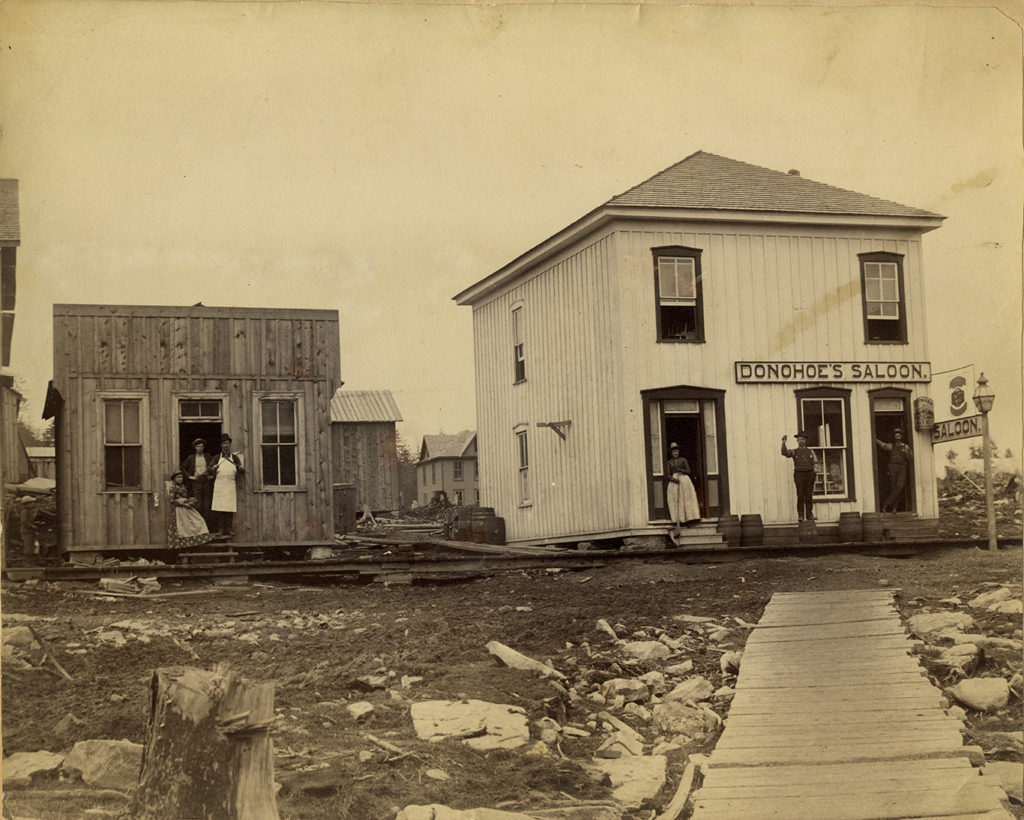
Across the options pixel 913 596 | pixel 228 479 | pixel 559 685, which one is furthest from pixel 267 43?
pixel 913 596

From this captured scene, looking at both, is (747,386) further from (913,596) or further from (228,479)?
(228,479)

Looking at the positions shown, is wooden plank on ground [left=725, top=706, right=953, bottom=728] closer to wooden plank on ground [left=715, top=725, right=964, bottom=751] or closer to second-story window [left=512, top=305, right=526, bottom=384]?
wooden plank on ground [left=715, top=725, right=964, bottom=751]

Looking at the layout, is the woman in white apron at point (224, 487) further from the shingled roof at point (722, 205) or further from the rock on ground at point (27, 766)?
the rock on ground at point (27, 766)

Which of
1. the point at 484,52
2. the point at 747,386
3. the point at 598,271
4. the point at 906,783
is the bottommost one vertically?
the point at 906,783

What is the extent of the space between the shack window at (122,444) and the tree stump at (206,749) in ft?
11.5

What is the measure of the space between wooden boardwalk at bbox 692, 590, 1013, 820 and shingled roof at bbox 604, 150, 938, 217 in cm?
363

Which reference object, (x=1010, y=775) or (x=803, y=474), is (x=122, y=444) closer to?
(x=803, y=474)

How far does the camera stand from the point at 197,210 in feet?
25.3

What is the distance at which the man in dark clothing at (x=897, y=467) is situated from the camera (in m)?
10.3

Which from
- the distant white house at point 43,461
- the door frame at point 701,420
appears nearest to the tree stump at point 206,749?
the distant white house at point 43,461

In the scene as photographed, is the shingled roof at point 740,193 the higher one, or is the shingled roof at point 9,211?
the shingled roof at point 740,193

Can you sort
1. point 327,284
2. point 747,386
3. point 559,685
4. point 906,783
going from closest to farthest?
point 906,783, point 559,685, point 327,284, point 747,386

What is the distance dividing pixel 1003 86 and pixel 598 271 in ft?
15.6

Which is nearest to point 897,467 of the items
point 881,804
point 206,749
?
point 881,804
